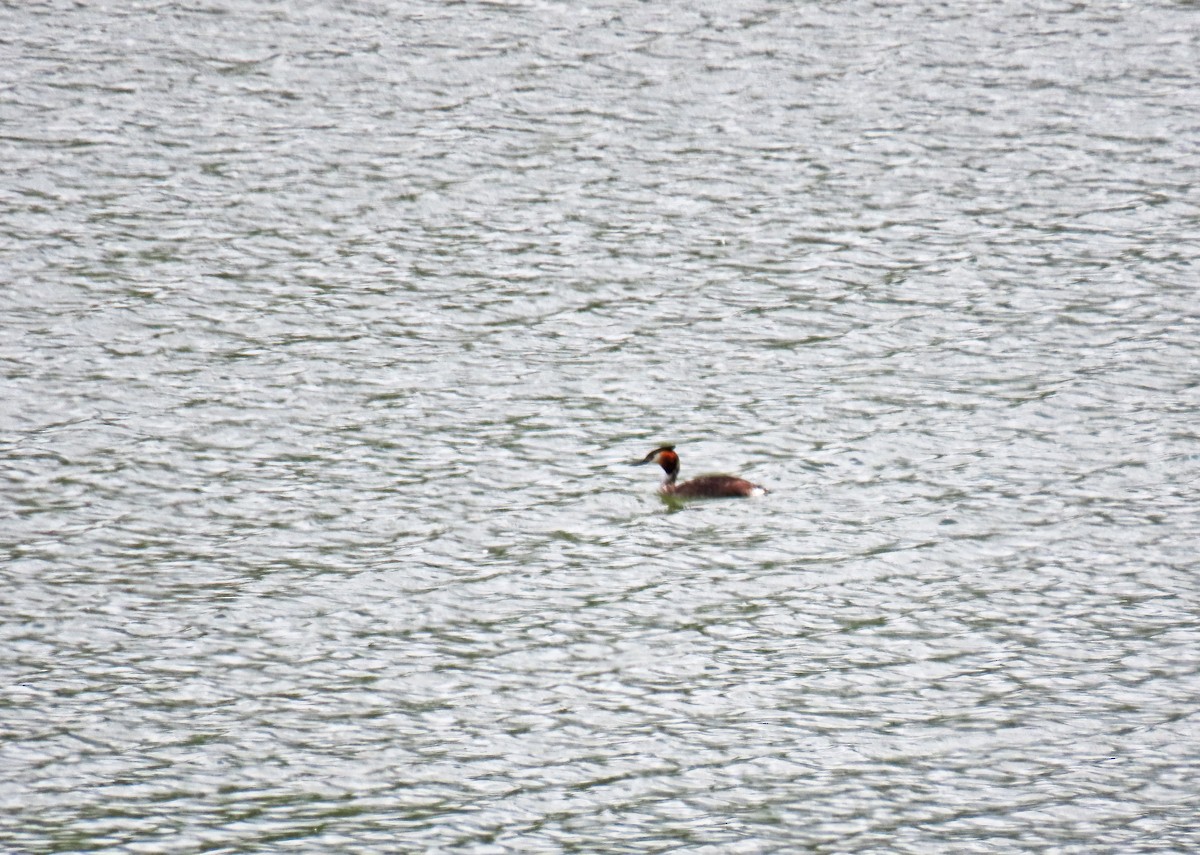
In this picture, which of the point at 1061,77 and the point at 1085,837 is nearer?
the point at 1085,837

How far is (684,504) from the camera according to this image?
20328 mm

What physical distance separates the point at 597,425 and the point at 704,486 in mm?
2365

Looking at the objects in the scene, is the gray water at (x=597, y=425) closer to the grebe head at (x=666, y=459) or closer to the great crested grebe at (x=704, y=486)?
the great crested grebe at (x=704, y=486)

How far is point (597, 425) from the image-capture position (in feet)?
72.3

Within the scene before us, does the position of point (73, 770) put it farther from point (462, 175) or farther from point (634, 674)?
point (462, 175)

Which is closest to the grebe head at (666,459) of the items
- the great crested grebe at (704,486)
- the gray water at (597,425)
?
the great crested grebe at (704,486)

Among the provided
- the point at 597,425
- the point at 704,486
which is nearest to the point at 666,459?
the point at 704,486

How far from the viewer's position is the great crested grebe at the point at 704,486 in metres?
20.0

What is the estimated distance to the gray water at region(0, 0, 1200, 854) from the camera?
15.2 meters

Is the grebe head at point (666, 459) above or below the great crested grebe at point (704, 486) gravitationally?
above

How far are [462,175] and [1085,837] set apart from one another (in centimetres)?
1773

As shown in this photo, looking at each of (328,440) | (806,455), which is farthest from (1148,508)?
(328,440)

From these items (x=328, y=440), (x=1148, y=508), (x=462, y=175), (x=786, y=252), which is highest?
(x=462, y=175)

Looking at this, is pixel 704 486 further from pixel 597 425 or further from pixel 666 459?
pixel 597 425
